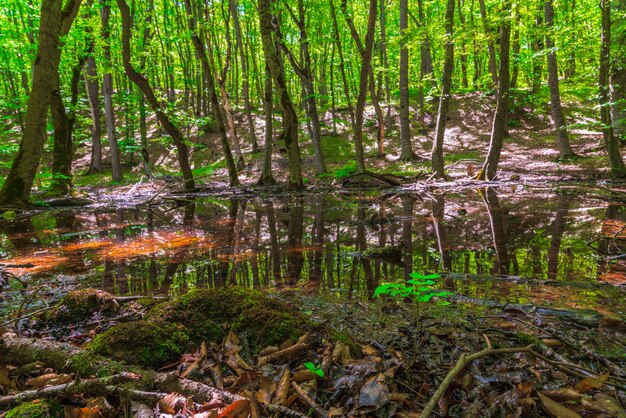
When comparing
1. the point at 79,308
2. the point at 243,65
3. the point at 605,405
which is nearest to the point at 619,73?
the point at 605,405

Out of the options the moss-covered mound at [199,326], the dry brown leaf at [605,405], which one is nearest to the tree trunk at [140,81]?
the moss-covered mound at [199,326]

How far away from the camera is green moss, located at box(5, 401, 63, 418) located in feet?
5.14

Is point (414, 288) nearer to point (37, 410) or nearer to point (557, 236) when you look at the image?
point (37, 410)

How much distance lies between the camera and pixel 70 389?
171cm

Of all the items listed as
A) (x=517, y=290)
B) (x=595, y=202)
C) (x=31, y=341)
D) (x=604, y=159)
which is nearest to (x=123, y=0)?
(x=31, y=341)

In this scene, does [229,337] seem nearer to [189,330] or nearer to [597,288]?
[189,330]

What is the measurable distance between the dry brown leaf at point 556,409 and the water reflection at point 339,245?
1.95 metres

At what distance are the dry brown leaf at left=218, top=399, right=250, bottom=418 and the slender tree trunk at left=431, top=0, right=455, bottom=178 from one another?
41.2ft

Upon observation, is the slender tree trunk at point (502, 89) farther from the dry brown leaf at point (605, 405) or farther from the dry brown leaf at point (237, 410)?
the dry brown leaf at point (237, 410)

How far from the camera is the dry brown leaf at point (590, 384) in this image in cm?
187

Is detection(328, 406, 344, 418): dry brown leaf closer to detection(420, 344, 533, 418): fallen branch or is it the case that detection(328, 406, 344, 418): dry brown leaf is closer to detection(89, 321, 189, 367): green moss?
detection(420, 344, 533, 418): fallen branch

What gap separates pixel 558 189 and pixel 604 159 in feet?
15.4

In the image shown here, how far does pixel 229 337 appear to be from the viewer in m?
2.42

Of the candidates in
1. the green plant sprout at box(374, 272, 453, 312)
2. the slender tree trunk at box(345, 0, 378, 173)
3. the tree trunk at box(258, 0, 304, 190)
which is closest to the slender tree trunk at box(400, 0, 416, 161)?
the slender tree trunk at box(345, 0, 378, 173)
